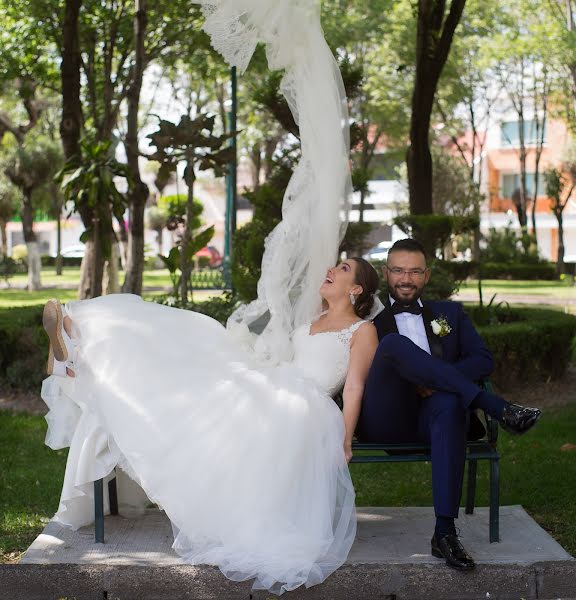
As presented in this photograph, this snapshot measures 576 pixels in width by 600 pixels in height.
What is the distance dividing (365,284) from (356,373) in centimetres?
53

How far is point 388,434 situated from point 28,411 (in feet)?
18.3

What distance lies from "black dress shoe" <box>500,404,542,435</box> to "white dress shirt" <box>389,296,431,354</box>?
782mm

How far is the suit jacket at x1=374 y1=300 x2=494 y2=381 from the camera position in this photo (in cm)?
517

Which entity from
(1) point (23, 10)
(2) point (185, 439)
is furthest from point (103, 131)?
(2) point (185, 439)

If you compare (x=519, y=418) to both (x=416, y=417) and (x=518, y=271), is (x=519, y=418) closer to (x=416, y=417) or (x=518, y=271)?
(x=416, y=417)

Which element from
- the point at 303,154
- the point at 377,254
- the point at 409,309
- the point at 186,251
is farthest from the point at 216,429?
the point at 377,254

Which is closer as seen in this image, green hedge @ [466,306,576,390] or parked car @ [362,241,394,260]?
green hedge @ [466,306,576,390]

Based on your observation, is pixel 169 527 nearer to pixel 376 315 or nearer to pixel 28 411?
pixel 376 315

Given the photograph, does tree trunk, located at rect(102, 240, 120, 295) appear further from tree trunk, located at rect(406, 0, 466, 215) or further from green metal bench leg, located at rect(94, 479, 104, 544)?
green metal bench leg, located at rect(94, 479, 104, 544)

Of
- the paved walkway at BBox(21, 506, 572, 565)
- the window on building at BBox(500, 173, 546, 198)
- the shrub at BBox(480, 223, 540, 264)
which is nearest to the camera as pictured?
the paved walkway at BBox(21, 506, 572, 565)

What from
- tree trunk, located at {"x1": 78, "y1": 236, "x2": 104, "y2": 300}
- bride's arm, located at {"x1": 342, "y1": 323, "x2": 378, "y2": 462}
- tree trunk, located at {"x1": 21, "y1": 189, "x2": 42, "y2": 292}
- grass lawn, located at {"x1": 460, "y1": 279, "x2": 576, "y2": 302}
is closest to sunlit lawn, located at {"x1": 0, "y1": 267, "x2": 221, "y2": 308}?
tree trunk, located at {"x1": 21, "y1": 189, "x2": 42, "y2": 292}

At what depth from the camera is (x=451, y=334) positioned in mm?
5277

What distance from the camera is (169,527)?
5.18 meters

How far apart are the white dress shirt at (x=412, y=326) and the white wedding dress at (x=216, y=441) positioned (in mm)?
353
